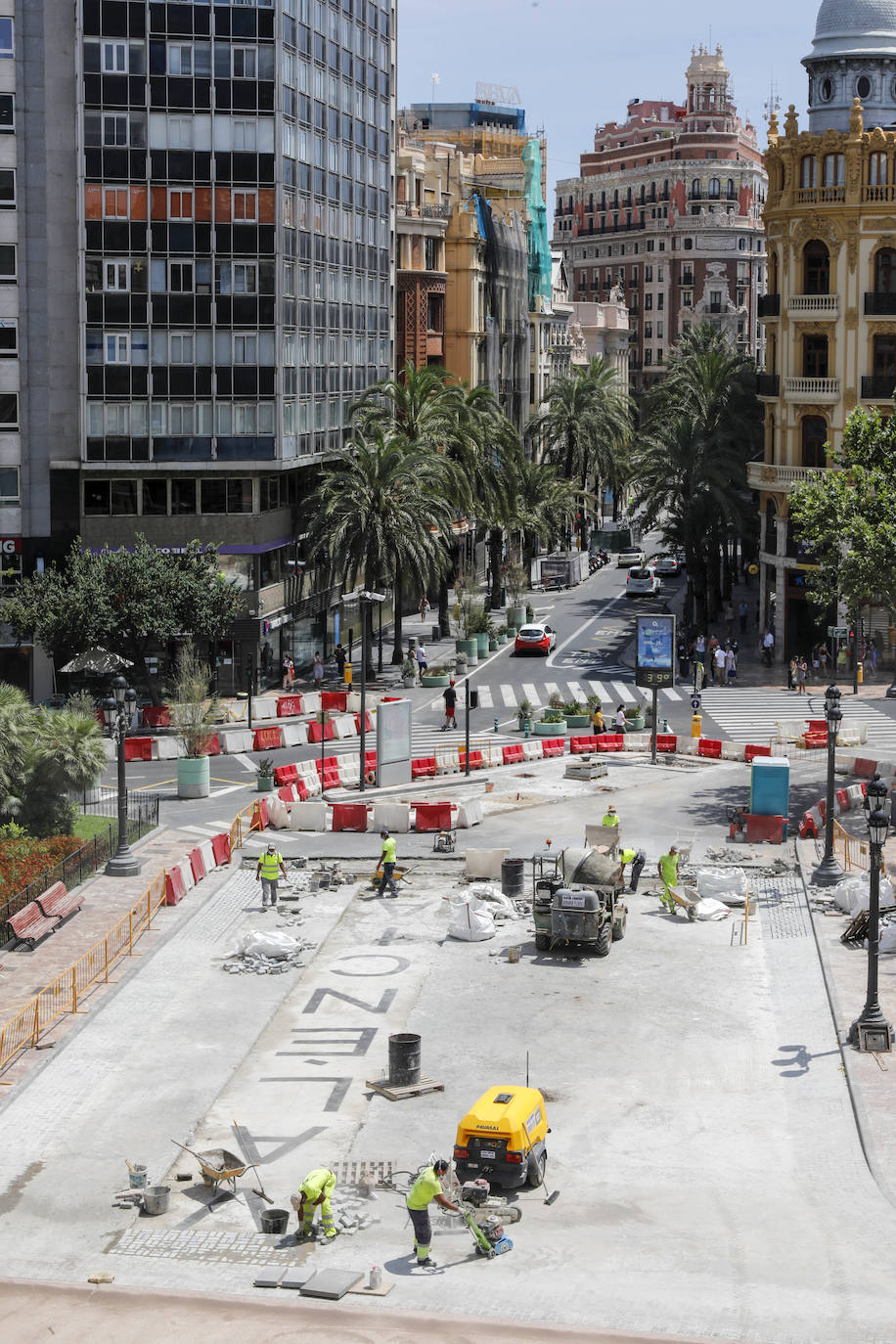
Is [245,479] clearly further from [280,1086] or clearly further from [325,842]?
[280,1086]

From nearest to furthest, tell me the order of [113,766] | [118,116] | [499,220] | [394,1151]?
1. [394,1151]
2. [113,766]
3. [118,116]
4. [499,220]

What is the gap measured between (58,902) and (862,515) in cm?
2724

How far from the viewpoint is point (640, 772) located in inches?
2238

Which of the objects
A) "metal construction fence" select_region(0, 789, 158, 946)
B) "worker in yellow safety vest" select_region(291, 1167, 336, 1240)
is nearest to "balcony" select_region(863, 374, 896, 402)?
"metal construction fence" select_region(0, 789, 158, 946)

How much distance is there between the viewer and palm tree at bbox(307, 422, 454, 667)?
71.6 metres

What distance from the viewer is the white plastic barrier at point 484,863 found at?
1693 inches

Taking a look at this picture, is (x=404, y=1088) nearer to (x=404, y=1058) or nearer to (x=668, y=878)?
(x=404, y=1058)

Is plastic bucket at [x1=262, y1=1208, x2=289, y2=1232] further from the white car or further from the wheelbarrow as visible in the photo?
the white car

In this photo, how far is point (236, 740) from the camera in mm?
60250

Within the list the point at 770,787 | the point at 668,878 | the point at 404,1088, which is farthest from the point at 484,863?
the point at 404,1088

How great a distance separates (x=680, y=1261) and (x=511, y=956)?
13.8m

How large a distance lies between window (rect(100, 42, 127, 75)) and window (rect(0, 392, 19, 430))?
1213 cm

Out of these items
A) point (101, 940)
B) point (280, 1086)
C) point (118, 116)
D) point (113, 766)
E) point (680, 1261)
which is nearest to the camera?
point (680, 1261)

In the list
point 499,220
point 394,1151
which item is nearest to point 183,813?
point 394,1151
